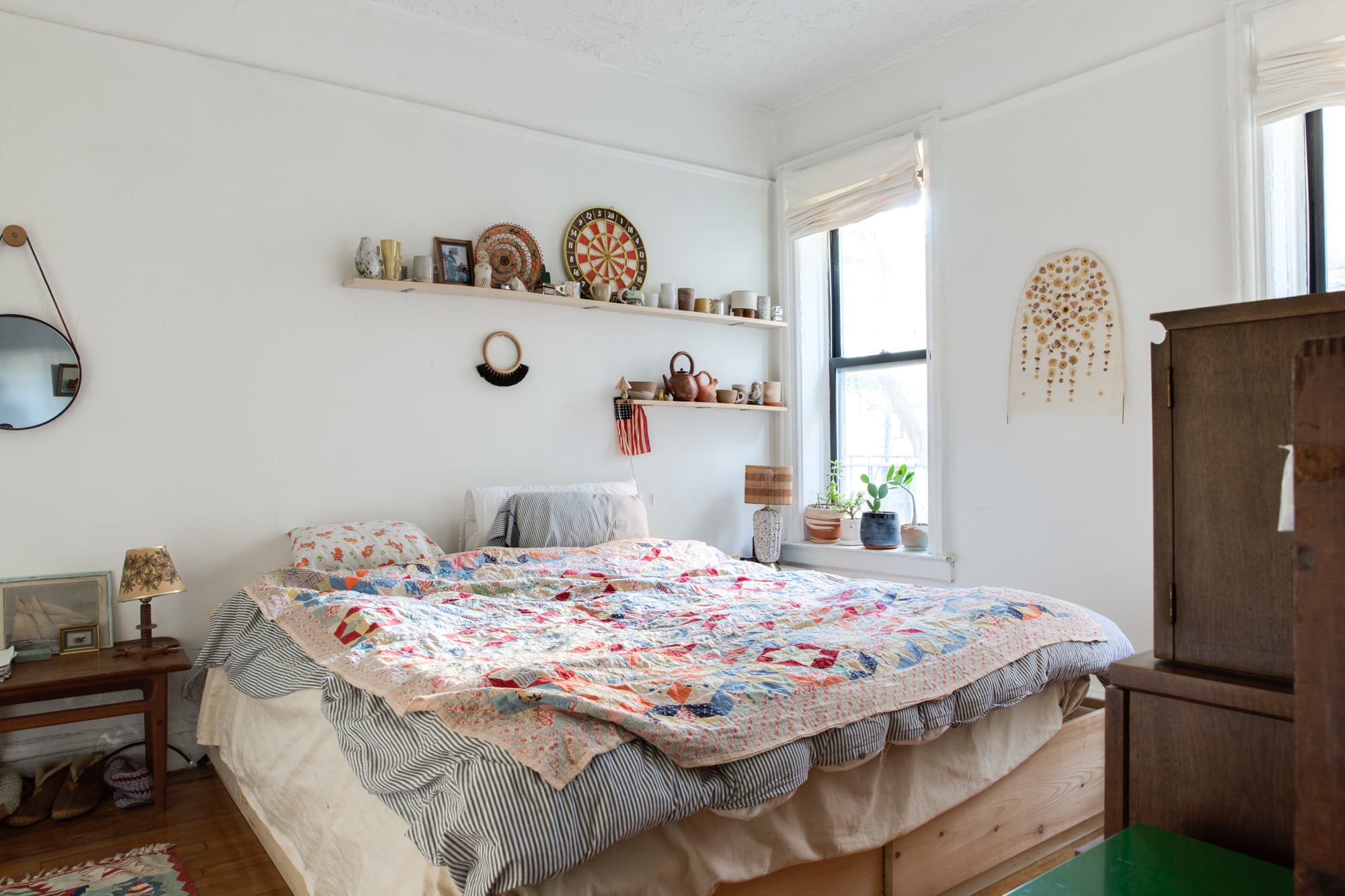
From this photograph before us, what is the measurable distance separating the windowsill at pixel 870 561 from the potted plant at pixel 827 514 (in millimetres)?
66

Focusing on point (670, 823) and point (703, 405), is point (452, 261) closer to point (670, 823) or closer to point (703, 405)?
point (703, 405)

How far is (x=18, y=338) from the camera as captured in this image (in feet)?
9.43

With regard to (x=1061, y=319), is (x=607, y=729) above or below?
below

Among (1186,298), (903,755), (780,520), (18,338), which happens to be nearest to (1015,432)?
(1186,298)

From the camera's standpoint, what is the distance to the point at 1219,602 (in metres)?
1.12

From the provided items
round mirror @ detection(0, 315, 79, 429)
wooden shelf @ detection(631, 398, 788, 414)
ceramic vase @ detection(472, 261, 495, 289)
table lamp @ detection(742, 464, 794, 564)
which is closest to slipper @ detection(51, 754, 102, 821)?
round mirror @ detection(0, 315, 79, 429)

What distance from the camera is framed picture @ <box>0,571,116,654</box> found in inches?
111

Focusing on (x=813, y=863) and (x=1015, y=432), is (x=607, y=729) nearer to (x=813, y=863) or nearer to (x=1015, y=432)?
(x=813, y=863)

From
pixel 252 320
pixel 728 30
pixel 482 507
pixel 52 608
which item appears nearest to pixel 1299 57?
pixel 728 30

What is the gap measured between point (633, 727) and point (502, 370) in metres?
2.71

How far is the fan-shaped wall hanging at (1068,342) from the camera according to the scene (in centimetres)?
338

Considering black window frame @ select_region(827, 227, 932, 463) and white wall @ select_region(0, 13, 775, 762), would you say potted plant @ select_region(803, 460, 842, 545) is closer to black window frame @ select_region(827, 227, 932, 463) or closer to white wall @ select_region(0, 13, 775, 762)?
black window frame @ select_region(827, 227, 932, 463)

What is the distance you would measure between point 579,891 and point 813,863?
62cm

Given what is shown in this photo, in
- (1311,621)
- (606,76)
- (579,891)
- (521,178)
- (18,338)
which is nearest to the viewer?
(1311,621)
